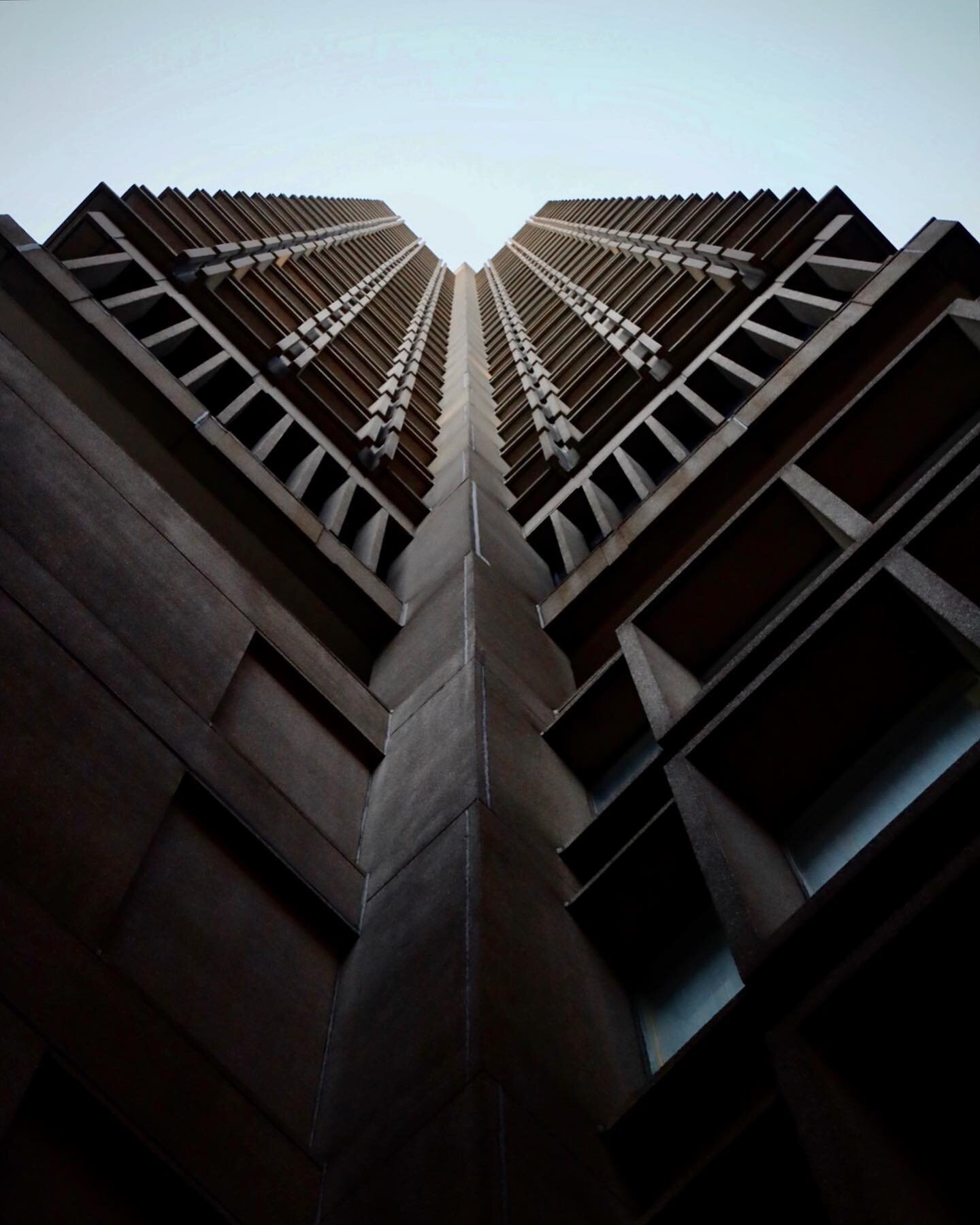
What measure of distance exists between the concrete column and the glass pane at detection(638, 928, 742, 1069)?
14 cm

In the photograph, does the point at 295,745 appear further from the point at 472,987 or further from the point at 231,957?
the point at 472,987

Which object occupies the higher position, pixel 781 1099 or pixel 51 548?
pixel 781 1099

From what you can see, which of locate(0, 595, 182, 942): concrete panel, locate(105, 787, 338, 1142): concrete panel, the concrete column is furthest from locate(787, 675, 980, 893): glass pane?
locate(0, 595, 182, 942): concrete panel

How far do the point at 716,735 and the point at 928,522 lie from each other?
179cm

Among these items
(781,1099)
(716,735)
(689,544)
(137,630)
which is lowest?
(137,630)

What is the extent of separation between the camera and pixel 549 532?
14391 millimetres

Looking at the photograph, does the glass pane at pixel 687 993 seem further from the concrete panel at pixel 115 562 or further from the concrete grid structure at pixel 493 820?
the concrete panel at pixel 115 562

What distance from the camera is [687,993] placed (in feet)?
20.3

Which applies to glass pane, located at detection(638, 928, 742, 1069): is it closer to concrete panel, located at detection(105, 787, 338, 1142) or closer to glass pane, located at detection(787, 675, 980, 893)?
glass pane, located at detection(787, 675, 980, 893)

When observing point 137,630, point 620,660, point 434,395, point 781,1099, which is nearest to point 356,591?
point 620,660

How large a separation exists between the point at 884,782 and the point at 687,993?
1.68m

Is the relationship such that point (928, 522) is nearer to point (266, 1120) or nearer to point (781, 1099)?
point (781, 1099)

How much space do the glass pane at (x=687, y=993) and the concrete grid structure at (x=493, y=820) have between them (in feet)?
0.12

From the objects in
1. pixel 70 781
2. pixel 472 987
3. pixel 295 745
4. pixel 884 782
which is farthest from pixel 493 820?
pixel 70 781
